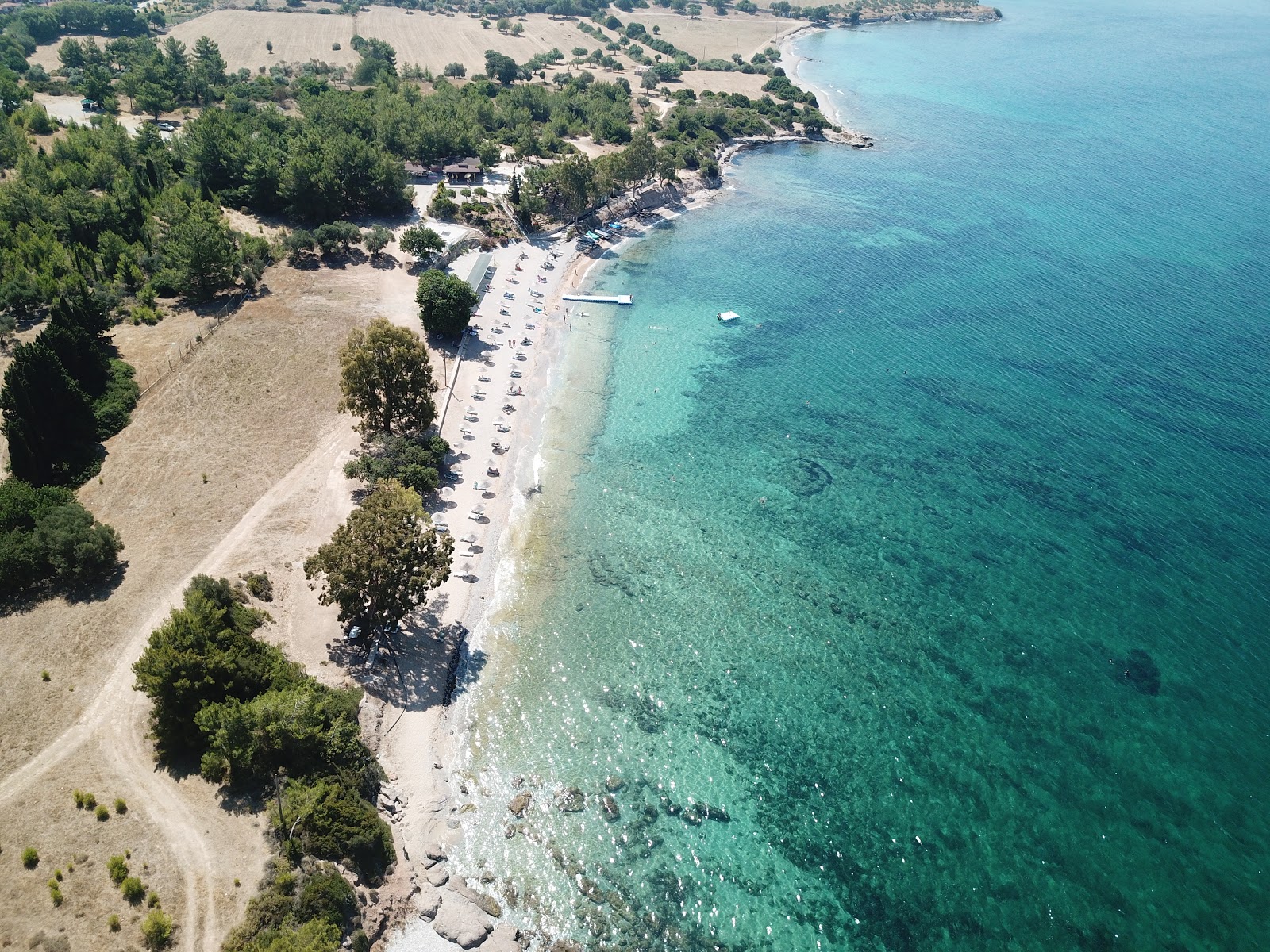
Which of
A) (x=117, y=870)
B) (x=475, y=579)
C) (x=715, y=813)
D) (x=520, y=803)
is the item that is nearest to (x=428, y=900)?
(x=520, y=803)

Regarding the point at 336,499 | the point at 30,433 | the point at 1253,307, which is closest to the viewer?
the point at 30,433

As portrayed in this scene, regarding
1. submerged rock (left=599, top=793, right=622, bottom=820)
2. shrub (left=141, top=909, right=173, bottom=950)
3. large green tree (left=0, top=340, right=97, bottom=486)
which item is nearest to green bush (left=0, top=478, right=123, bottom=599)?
large green tree (left=0, top=340, right=97, bottom=486)

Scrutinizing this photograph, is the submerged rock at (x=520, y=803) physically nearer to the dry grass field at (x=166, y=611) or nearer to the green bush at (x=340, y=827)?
the green bush at (x=340, y=827)

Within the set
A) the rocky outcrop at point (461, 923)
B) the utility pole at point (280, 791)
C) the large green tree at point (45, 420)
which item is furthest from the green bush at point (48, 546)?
the rocky outcrop at point (461, 923)

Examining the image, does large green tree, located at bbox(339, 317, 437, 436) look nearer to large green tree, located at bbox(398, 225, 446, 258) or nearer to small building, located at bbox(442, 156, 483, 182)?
large green tree, located at bbox(398, 225, 446, 258)

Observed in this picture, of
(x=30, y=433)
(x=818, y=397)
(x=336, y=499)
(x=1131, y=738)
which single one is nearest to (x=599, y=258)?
(x=818, y=397)

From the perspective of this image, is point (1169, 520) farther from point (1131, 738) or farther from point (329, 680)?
point (329, 680)

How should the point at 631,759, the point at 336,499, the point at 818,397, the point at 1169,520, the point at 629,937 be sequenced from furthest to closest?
the point at 818,397
the point at 1169,520
the point at 336,499
the point at 631,759
the point at 629,937
